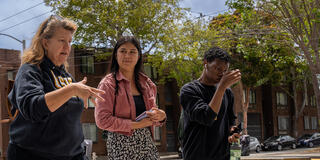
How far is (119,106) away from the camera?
12.1 feet

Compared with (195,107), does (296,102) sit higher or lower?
lower

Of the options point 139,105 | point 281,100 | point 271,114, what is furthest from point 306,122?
point 139,105

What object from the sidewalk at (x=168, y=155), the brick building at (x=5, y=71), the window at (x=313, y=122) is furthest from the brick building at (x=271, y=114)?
the brick building at (x=5, y=71)

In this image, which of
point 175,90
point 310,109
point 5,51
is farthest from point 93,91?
point 310,109

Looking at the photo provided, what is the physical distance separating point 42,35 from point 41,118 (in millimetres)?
674

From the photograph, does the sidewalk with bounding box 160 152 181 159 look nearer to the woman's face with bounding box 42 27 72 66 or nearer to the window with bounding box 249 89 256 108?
the window with bounding box 249 89 256 108

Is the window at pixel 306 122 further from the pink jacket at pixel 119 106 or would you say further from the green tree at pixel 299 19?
the pink jacket at pixel 119 106

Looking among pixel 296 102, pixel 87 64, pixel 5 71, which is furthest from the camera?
pixel 296 102

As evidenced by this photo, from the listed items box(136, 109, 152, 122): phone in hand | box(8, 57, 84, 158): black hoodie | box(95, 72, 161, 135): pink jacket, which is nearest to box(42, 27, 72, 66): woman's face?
box(8, 57, 84, 158): black hoodie

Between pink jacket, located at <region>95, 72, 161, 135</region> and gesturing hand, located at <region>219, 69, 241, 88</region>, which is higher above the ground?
gesturing hand, located at <region>219, 69, 241, 88</region>

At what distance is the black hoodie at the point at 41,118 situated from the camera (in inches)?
97.7

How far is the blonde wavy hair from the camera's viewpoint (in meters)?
2.82

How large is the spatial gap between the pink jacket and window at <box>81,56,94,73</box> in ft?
102

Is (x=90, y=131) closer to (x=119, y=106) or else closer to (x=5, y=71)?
(x=5, y=71)
